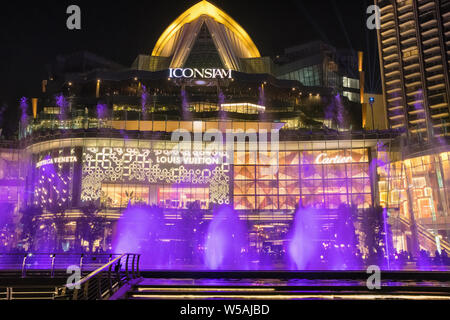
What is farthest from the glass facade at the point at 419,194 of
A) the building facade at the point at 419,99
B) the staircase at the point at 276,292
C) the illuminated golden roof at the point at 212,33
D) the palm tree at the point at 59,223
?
the staircase at the point at 276,292

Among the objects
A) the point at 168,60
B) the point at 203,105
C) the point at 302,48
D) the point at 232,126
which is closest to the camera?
the point at 232,126

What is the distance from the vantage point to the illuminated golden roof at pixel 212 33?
79.8 metres

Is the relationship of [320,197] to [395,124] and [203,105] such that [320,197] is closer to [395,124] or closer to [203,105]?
[203,105]

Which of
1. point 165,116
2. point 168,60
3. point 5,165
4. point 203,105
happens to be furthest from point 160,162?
point 168,60

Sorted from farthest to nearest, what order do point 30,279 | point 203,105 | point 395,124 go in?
1. point 395,124
2. point 203,105
3. point 30,279

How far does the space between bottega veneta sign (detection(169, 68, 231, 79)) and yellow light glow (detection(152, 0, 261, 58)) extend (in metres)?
21.3

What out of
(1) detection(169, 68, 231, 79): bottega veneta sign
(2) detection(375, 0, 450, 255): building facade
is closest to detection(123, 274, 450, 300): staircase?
(2) detection(375, 0, 450, 255): building facade

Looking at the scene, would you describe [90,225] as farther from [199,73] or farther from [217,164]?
[199,73]

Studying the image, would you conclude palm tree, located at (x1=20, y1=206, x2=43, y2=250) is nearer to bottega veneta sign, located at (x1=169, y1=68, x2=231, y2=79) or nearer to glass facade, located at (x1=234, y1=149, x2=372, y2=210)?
glass facade, located at (x1=234, y1=149, x2=372, y2=210)

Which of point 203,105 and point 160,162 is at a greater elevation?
point 203,105

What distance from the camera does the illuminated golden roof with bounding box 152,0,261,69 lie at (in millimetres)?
79750

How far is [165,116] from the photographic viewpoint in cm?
6234
